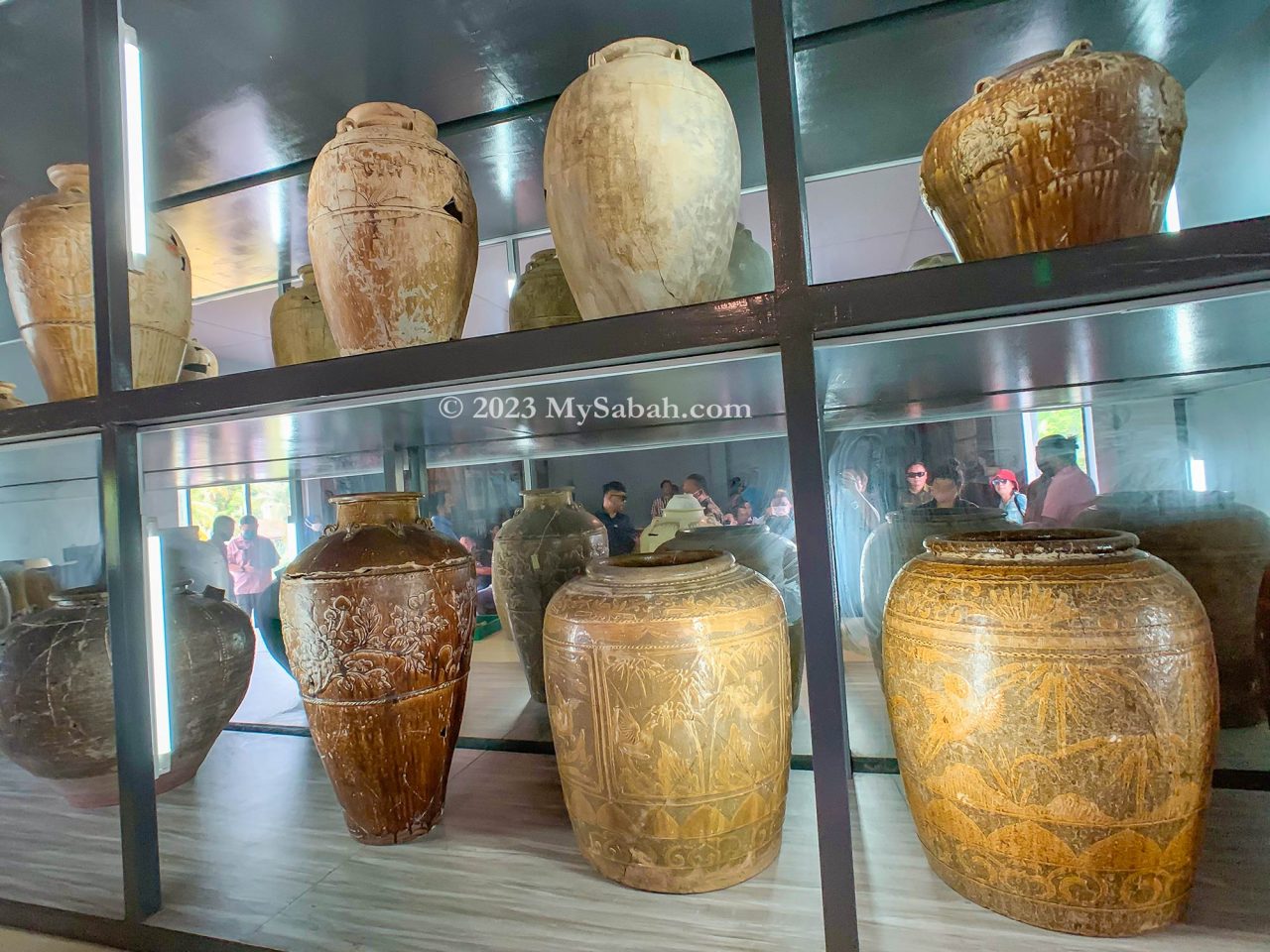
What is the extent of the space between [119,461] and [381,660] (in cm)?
45

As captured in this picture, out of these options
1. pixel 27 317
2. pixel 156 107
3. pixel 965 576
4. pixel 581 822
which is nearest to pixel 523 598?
pixel 581 822

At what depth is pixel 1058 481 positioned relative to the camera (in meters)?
1.27

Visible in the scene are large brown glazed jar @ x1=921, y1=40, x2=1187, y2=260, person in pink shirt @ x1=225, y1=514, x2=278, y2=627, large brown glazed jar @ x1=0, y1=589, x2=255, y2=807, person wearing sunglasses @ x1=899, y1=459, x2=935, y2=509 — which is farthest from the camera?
person in pink shirt @ x1=225, y1=514, x2=278, y2=627

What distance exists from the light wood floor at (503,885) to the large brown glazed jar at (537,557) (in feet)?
0.89

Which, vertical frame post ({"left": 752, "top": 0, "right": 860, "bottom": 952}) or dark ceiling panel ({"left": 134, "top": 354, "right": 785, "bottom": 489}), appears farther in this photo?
dark ceiling panel ({"left": 134, "top": 354, "right": 785, "bottom": 489})

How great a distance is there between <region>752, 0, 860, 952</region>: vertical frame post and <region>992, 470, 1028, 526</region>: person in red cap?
0.81 m

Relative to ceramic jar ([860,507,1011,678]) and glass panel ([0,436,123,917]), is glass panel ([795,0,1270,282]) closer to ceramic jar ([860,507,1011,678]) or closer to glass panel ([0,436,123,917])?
ceramic jar ([860,507,1011,678])

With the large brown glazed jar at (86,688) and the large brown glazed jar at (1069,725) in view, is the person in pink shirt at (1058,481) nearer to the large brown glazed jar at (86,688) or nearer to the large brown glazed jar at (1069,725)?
the large brown glazed jar at (1069,725)

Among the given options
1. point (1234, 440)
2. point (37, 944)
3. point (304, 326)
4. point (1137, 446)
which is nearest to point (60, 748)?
point (37, 944)

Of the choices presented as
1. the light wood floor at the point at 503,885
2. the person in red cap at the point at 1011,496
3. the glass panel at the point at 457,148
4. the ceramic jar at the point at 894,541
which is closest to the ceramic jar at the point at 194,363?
the glass panel at the point at 457,148

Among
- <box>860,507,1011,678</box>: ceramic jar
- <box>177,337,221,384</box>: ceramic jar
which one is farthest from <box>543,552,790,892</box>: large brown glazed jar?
<box>177,337,221,384</box>: ceramic jar

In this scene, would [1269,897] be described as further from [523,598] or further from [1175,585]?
[523,598]

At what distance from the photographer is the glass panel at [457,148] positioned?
0.83m

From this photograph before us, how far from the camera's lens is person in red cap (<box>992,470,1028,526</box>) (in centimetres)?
128
